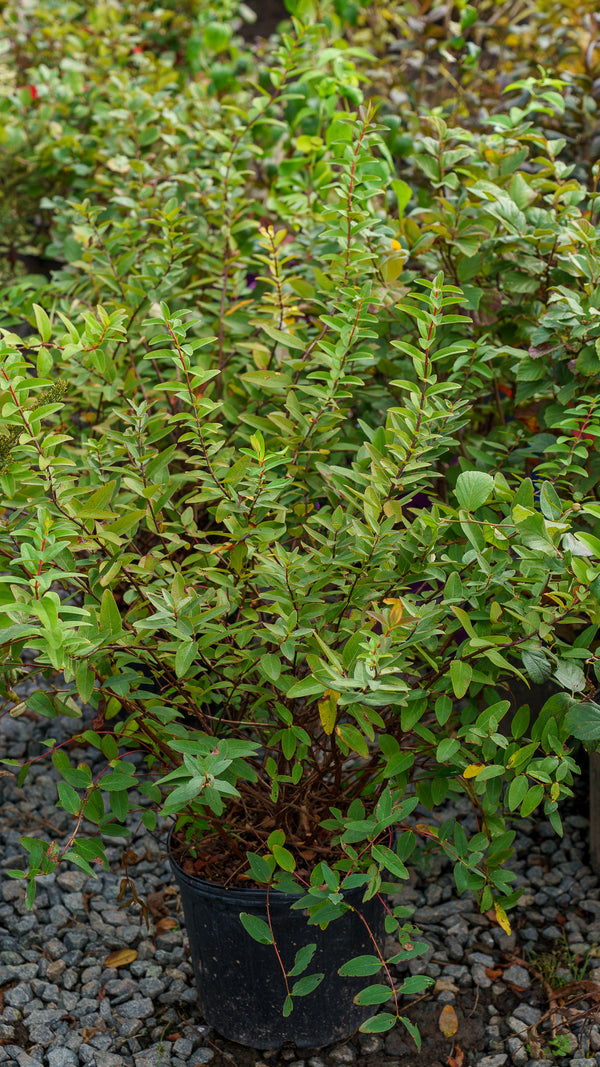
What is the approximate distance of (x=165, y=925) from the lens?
194 centimetres

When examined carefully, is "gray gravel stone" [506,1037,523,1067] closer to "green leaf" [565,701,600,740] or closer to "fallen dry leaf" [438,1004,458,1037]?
"fallen dry leaf" [438,1004,458,1037]

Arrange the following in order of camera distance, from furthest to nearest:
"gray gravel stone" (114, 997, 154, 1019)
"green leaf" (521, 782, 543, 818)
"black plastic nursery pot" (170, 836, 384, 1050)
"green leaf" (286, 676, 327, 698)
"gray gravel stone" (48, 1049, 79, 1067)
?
"gray gravel stone" (114, 997, 154, 1019) → "gray gravel stone" (48, 1049, 79, 1067) → "black plastic nursery pot" (170, 836, 384, 1050) → "green leaf" (521, 782, 543, 818) → "green leaf" (286, 676, 327, 698)

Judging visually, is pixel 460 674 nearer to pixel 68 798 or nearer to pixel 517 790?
pixel 517 790

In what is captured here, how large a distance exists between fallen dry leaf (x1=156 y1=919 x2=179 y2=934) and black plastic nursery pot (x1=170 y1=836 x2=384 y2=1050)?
0.27 meters

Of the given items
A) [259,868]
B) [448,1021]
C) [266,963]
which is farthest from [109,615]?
[448,1021]

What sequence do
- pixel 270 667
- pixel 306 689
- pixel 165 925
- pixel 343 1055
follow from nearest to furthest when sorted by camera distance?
1. pixel 306 689
2. pixel 270 667
3. pixel 343 1055
4. pixel 165 925

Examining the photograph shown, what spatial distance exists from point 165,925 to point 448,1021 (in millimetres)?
598

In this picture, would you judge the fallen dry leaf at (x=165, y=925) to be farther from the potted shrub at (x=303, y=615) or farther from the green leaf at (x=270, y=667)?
the green leaf at (x=270, y=667)

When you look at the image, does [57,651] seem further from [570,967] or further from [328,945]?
[570,967]

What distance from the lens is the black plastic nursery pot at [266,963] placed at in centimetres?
152

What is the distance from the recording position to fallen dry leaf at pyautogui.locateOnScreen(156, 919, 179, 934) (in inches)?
76.1

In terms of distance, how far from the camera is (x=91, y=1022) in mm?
1725

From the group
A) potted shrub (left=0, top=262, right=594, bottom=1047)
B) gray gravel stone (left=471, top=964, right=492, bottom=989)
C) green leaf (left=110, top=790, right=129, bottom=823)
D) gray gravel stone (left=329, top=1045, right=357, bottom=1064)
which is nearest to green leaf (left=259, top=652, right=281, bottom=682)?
potted shrub (left=0, top=262, right=594, bottom=1047)

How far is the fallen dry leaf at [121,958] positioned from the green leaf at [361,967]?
719 mm
